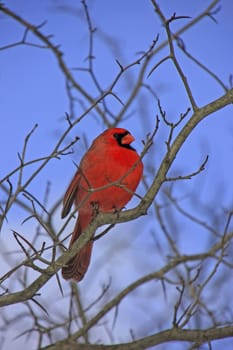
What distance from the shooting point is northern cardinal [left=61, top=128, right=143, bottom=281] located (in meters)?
3.13

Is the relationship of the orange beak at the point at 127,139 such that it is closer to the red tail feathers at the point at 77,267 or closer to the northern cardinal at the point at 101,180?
the northern cardinal at the point at 101,180

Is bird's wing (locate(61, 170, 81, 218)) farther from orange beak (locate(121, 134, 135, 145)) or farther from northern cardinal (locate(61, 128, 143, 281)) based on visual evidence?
orange beak (locate(121, 134, 135, 145))

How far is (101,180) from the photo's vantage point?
10.2 feet

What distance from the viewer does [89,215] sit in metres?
3.43

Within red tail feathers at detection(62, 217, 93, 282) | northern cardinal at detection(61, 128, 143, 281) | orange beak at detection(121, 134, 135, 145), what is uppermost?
orange beak at detection(121, 134, 135, 145)

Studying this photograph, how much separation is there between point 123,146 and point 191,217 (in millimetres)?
563

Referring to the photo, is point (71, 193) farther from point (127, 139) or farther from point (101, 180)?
point (127, 139)

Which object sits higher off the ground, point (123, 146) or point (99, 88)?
point (99, 88)

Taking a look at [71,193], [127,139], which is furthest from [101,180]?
[127,139]

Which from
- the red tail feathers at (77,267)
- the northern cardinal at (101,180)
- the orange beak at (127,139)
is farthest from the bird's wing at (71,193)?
the orange beak at (127,139)

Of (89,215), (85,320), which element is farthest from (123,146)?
(85,320)

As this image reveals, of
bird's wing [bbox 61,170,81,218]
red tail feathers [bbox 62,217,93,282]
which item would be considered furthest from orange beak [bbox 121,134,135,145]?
red tail feathers [bbox 62,217,93,282]

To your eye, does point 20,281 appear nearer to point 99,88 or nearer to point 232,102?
point 99,88

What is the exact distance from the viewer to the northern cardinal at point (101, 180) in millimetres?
3129
